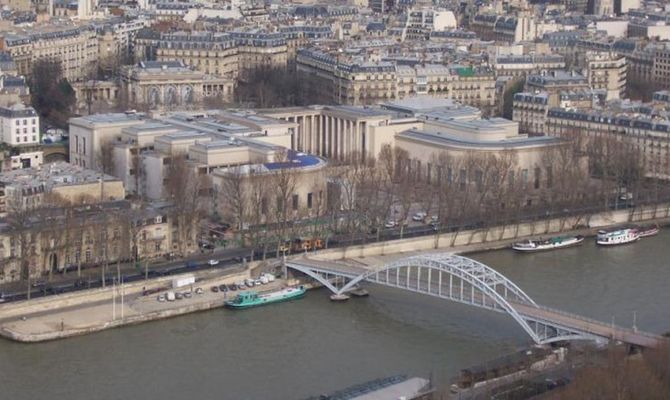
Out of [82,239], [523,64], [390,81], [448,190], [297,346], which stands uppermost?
[523,64]

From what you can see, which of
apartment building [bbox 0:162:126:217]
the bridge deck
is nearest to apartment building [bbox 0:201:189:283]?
apartment building [bbox 0:162:126:217]

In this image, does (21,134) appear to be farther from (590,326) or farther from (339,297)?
(590,326)

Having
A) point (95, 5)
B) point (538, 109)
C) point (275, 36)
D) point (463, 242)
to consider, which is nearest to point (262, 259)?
point (463, 242)

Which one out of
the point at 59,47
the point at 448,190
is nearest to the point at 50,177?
the point at 448,190

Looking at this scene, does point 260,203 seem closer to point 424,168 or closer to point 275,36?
point 424,168

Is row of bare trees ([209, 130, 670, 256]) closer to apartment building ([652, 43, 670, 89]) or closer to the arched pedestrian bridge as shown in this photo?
the arched pedestrian bridge

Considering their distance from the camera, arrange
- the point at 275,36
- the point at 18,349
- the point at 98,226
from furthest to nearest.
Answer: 1. the point at 275,36
2. the point at 98,226
3. the point at 18,349

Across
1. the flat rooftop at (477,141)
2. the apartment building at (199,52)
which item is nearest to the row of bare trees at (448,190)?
the flat rooftop at (477,141)
